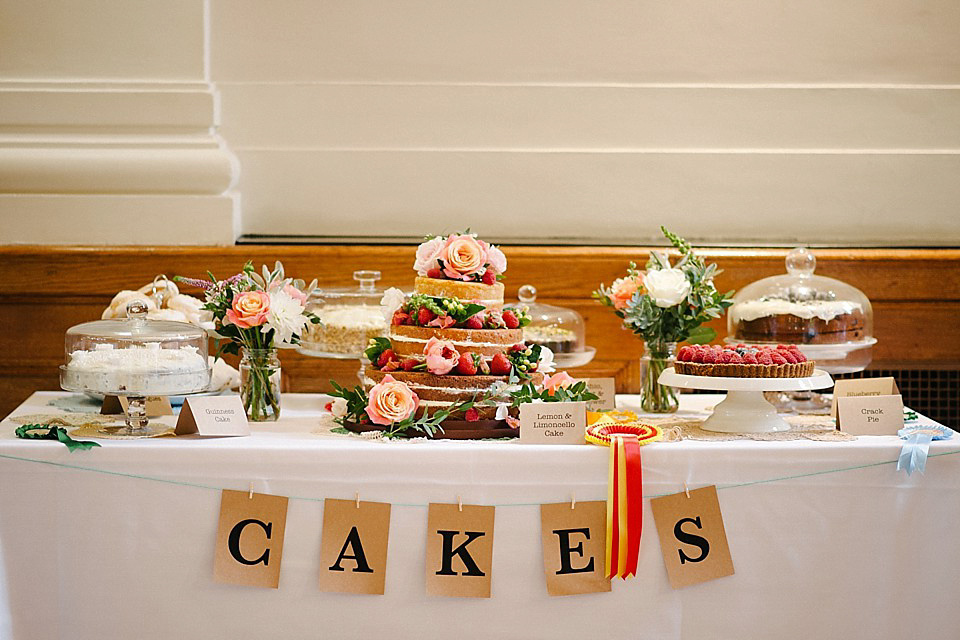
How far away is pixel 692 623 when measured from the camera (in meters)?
2.12

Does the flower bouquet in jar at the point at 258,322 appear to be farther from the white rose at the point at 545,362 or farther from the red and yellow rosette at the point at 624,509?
the red and yellow rosette at the point at 624,509

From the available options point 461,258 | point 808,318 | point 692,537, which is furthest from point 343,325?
point 808,318

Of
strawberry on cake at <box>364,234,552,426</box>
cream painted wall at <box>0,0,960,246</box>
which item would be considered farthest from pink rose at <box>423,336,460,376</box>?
cream painted wall at <box>0,0,960,246</box>

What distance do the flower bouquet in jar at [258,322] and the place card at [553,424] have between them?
65 centimetres

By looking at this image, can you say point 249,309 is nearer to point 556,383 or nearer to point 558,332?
point 556,383

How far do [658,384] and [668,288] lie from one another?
0.27m

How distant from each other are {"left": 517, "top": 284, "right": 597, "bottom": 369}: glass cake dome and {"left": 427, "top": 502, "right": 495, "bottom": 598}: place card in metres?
0.74

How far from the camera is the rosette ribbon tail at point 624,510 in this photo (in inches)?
81.0

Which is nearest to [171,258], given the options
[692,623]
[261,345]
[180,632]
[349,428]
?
[261,345]

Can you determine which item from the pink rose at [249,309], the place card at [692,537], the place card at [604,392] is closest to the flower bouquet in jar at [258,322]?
the pink rose at [249,309]

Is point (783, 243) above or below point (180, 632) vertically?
above

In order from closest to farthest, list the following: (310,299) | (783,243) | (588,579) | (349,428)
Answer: (588,579) → (349,428) → (310,299) → (783,243)

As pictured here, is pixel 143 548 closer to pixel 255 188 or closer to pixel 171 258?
pixel 171 258

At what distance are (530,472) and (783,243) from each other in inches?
72.3
